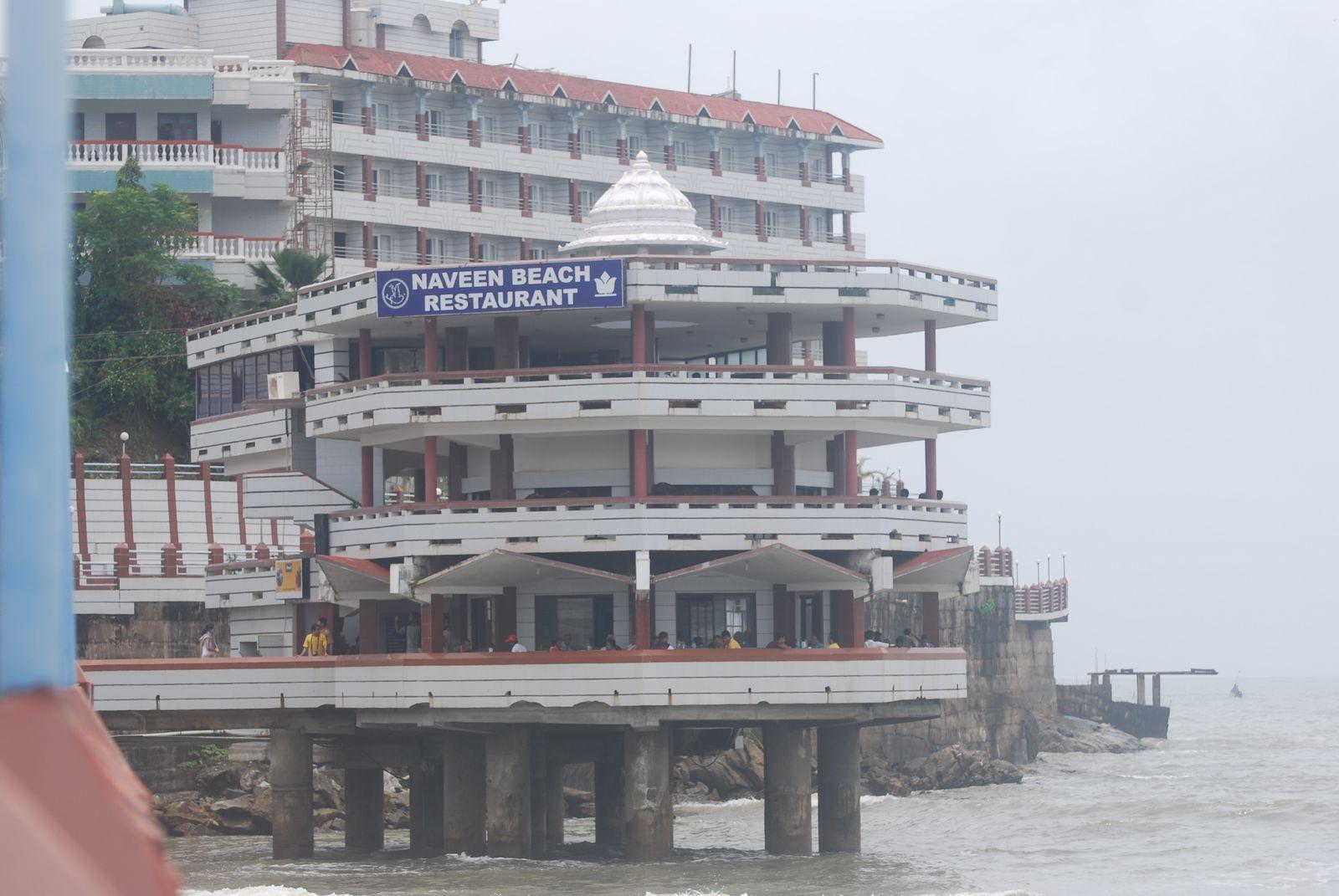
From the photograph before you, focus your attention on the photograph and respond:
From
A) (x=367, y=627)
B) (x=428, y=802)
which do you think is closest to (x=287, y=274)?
(x=367, y=627)

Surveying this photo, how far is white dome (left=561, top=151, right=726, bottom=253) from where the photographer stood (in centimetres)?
4991

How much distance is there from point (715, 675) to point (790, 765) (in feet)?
14.3

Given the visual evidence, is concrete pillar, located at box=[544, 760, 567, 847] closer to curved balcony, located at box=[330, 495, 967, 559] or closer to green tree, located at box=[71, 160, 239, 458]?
curved balcony, located at box=[330, 495, 967, 559]

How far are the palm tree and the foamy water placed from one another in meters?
22.7

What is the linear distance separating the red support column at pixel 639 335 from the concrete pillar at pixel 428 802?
11249 mm

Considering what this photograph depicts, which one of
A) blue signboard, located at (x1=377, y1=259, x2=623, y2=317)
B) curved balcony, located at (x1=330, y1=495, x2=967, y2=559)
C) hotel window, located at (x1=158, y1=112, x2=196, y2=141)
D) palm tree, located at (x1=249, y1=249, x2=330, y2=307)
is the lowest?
curved balcony, located at (x1=330, y1=495, x2=967, y2=559)

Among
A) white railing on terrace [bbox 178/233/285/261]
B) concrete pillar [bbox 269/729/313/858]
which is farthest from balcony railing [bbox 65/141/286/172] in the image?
concrete pillar [bbox 269/729/313/858]

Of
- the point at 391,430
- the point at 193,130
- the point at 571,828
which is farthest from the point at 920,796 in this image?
the point at 193,130

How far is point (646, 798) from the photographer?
144ft

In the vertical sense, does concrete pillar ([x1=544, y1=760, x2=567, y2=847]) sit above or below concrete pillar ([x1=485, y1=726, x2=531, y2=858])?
below

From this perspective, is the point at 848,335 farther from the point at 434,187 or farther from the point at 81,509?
the point at 434,187

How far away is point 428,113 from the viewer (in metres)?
87.5

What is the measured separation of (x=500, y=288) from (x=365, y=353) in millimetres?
5463

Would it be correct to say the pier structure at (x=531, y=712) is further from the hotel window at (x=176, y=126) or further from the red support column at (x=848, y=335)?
the hotel window at (x=176, y=126)
